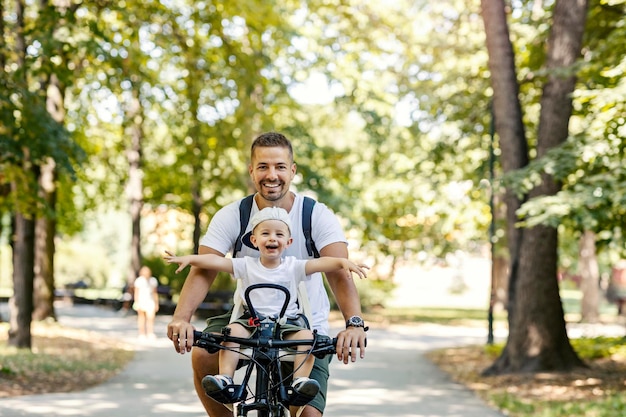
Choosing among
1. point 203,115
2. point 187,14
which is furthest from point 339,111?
point 187,14

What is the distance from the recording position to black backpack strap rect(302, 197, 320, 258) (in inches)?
189

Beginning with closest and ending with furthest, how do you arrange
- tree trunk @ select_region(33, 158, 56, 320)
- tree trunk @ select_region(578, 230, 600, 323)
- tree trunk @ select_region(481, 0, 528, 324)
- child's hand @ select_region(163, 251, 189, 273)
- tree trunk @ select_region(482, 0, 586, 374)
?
child's hand @ select_region(163, 251, 189, 273)
tree trunk @ select_region(482, 0, 586, 374)
tree trunk @ select_region(481, 0, 528, 324)
tree trunk @ select_region(33, 158, 56, 320)
tree trunk @ select_region(578, 230, 600, 323)

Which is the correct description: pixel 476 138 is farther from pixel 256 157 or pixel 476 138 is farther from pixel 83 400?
pixel 256 157

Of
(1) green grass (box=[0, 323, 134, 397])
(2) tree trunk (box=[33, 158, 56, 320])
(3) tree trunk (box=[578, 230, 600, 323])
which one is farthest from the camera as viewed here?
(3) tree trunk (box=[578, 230, 600, 323])

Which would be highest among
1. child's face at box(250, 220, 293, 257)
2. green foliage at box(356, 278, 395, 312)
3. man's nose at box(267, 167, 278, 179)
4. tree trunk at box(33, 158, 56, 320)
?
man's nose at box(267, 167, 278, 179)

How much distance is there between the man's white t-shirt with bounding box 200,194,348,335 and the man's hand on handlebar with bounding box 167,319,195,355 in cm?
47

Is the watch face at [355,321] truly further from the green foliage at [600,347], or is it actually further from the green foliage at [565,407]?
the green foliage at [600,347]

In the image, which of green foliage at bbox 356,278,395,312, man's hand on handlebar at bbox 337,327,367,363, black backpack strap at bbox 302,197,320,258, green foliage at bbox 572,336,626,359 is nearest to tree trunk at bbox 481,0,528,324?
green foliage at bbox 572,336,626,359

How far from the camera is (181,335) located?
4375 mm

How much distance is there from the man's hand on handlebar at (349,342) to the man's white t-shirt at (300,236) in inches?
11.0

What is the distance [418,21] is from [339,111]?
21.0 feet

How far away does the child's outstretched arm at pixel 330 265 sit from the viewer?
14.5ft

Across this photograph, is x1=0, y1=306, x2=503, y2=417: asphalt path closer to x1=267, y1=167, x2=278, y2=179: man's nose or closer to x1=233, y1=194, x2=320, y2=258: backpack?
x1=233, y1=194, x2=320, y2=258: backpack

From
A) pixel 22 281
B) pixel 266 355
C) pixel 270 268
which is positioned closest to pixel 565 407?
pixel 270 268
